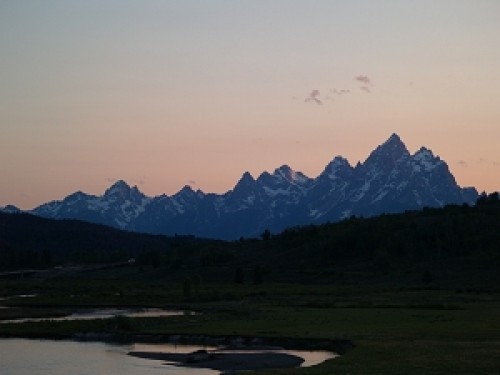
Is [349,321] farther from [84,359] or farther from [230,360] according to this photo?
[84,359]

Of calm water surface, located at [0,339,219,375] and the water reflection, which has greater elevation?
the water reflection

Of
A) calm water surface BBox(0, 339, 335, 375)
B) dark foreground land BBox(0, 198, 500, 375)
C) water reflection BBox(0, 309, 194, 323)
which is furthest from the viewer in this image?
water reflection BBox(0, 309, 194, 323)

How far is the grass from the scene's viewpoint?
59.1 metres

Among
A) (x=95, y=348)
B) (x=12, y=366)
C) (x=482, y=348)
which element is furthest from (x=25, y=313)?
(x=482, y=348)

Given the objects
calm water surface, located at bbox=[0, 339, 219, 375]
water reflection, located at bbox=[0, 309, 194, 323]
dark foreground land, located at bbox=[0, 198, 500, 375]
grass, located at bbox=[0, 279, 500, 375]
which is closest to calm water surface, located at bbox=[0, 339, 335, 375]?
calm water surface, located at bbox=[0, 339, 219, 375]

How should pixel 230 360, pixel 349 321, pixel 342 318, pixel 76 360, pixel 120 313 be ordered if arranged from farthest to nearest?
pixel 120 313
pixel 342 318
pixel 349 321
pixel 76 360
pixel 230 360

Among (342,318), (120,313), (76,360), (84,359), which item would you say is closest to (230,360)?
(84,359)

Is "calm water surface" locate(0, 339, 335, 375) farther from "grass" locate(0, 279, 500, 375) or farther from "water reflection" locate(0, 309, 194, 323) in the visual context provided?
"water reflection" locate(0, 309, 194, 323)

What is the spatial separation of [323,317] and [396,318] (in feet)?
28.3

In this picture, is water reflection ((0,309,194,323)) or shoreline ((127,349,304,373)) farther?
water reflection ((0,309,194,323))

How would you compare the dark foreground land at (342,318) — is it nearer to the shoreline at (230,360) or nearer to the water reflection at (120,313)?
the shoreline at (230,360)

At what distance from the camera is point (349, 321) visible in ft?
296

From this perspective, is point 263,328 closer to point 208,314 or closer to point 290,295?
point 208,314

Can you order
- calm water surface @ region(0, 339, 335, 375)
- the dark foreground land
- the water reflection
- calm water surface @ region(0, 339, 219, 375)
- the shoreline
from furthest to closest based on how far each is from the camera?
→ the water reflection → the shoreline → calm water surface @ region(0, 339, 335, 375) → calm water surface @ region(0, 339, 219, 375) → the dark foreground land
